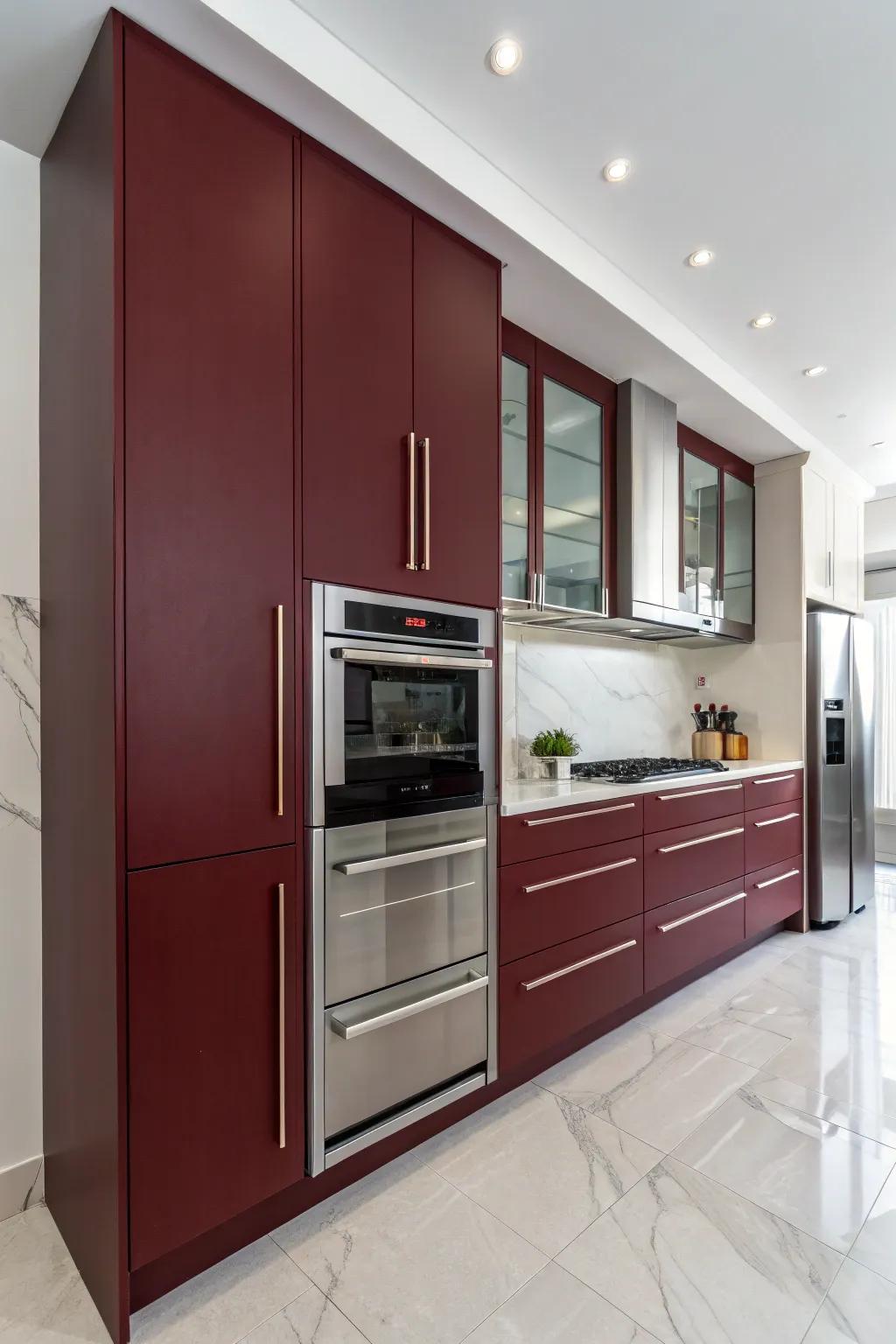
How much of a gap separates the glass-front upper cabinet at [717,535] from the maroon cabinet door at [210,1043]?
2514 millimetres

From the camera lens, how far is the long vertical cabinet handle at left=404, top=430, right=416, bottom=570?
1896 millimetres

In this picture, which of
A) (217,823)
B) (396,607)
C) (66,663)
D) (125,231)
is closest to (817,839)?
(396,607)

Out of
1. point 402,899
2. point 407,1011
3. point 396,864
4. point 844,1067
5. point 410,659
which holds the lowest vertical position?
point 844,1067

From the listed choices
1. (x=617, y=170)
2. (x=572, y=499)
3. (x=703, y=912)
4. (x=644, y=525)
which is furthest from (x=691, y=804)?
(x=617, y=170)

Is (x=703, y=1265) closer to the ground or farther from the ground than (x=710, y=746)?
closer to the ground

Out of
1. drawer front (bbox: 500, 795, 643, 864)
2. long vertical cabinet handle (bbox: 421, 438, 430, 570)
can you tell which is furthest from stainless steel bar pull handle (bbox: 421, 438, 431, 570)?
drawer front (bbox: 500, 795, 643, 864)

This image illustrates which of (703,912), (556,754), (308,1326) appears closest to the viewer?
(308,1326)

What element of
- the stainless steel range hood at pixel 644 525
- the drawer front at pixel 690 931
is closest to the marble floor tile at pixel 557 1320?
the drawer front at pixel 690 931

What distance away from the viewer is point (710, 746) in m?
3.98

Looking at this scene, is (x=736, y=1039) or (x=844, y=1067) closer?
(x=844, y=1067)

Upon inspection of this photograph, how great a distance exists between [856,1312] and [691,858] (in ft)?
5.32

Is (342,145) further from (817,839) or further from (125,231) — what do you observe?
(817,839)

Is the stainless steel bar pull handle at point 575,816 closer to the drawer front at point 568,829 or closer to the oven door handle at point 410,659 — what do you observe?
the drawer front at point 568,829

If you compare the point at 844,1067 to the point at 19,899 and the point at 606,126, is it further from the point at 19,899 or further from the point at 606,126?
the point at 606,126
